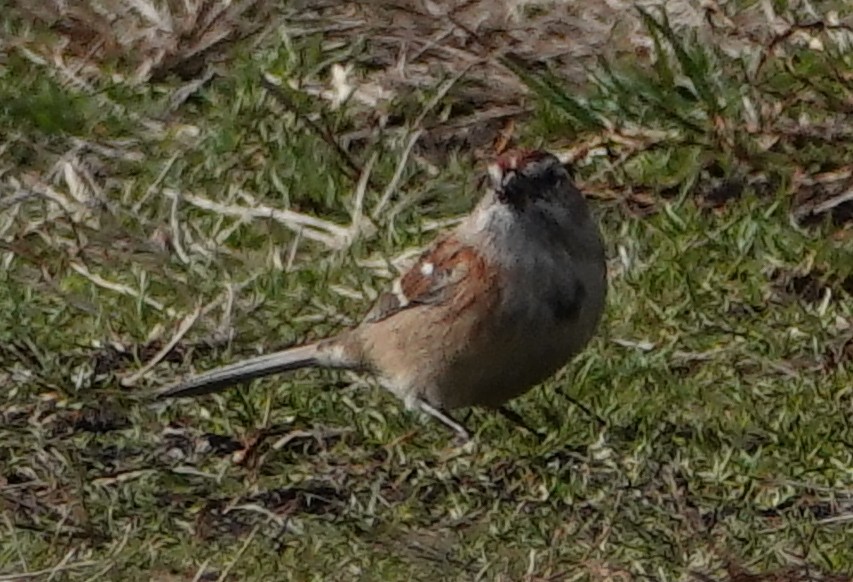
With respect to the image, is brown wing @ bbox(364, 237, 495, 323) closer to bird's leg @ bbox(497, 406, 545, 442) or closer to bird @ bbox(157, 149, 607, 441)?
bird @ bbox(157, 149, 607, 441)

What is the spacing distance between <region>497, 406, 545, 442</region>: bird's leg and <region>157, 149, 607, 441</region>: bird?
0.19 ft

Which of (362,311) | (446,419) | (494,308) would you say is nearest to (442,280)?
(494,308)

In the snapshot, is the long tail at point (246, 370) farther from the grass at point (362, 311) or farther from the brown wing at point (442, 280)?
the brown wing at point (442, 280)

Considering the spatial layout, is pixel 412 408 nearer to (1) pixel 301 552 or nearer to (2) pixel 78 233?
(1) pixel 301 552

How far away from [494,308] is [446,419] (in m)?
0.32

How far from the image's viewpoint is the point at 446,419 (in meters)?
5.18

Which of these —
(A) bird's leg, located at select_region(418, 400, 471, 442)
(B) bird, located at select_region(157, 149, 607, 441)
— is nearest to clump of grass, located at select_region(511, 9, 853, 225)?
(B) bird, located at select_region(157, 149, 607, 441)

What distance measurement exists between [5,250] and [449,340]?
1709 millimetres

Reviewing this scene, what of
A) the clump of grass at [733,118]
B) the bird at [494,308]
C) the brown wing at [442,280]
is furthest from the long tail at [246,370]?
the clump of grass at [733,118]

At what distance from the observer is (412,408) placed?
5277 millimetres

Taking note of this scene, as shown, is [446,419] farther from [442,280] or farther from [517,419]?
[442,280]

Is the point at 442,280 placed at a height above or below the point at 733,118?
above

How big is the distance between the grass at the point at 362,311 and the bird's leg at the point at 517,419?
0.15ft

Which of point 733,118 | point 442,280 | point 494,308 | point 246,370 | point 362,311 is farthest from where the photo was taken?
point 733,118
